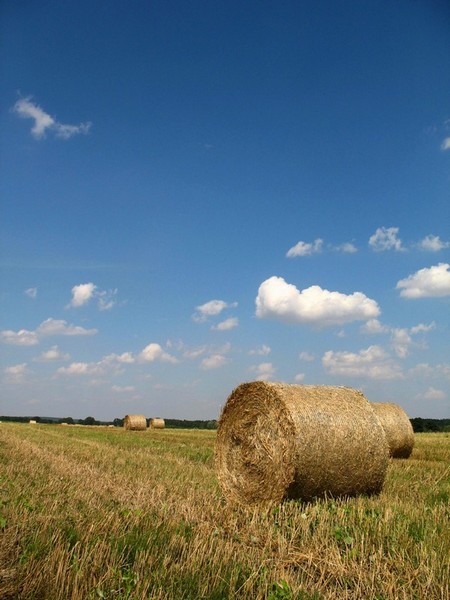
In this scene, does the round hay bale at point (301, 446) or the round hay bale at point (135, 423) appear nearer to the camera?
the round hay bale at point (301, 446)

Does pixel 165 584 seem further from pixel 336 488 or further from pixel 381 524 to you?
pixel 336 488

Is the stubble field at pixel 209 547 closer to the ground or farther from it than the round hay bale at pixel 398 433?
closer to the ground

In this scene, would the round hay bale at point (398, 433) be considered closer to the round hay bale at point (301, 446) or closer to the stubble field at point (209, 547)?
the round hay bale at point (301, 446)

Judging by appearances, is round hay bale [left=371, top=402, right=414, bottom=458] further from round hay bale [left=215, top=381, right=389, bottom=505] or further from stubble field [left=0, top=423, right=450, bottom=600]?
stubble field [left=0, top=423, right=450, bottom=600]

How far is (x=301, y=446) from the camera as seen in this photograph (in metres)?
7.68

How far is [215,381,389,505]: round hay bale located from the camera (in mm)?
7750

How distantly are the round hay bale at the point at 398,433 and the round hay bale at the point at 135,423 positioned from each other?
2292 cm

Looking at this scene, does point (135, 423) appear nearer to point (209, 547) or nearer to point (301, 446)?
point (301, 446)

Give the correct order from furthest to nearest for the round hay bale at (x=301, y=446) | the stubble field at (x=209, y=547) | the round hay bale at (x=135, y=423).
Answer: the round hay bale at (x=135, y=423), the round hay bale at (x=301, y=446), the stubble field at (x=209, y=547)

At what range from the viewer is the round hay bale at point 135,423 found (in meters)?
35.9

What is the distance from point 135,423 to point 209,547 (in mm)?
32491

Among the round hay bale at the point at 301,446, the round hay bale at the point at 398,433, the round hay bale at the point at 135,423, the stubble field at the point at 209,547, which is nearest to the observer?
the stubble field at the point at 209,547

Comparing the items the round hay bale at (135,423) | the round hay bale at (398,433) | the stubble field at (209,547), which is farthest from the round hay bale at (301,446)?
the round hay bale at (135,423)

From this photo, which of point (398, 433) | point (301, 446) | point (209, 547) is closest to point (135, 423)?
point (398, 433)
